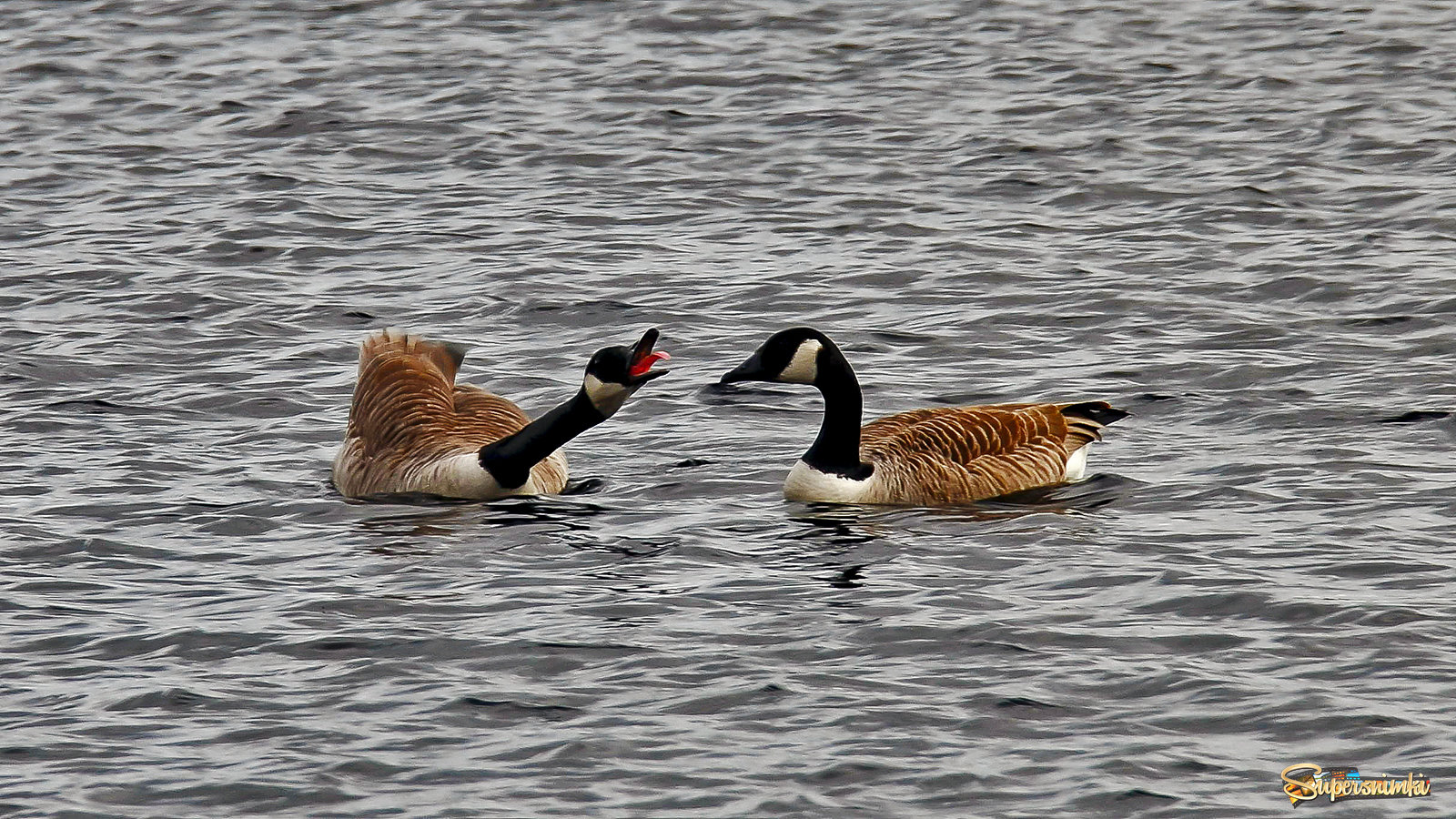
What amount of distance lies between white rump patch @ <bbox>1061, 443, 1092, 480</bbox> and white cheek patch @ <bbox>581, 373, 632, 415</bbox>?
2.78 m

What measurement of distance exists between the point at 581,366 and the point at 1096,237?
543 cm

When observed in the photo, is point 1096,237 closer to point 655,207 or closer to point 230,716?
point 655,207

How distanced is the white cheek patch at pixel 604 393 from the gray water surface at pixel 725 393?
0.61 metres

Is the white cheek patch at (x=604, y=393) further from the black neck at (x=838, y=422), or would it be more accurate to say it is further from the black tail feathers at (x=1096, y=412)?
the black tail feathers at (x=1096, y=412)

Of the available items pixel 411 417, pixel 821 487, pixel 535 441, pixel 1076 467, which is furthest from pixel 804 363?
pixel 411 417

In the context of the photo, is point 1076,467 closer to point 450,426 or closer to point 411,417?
point 450,426

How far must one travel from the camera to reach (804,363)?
13211 mm

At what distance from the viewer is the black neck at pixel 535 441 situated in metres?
13.0

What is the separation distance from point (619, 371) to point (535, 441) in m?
0.80

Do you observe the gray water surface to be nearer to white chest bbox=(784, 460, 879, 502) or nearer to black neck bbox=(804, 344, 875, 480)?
white chest bbox=(784, 460, 879, 502)

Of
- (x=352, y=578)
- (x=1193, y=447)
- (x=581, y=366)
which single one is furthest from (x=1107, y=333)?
(x=352, y=578)

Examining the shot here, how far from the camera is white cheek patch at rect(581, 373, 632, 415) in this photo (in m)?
12.7

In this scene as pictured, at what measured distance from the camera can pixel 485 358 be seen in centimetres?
1648

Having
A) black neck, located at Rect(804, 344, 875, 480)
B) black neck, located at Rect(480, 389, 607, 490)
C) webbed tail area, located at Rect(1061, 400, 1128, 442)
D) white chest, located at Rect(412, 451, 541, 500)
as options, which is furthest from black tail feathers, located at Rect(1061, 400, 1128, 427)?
white chest, located at Rect(412, 451, 541, 500)
